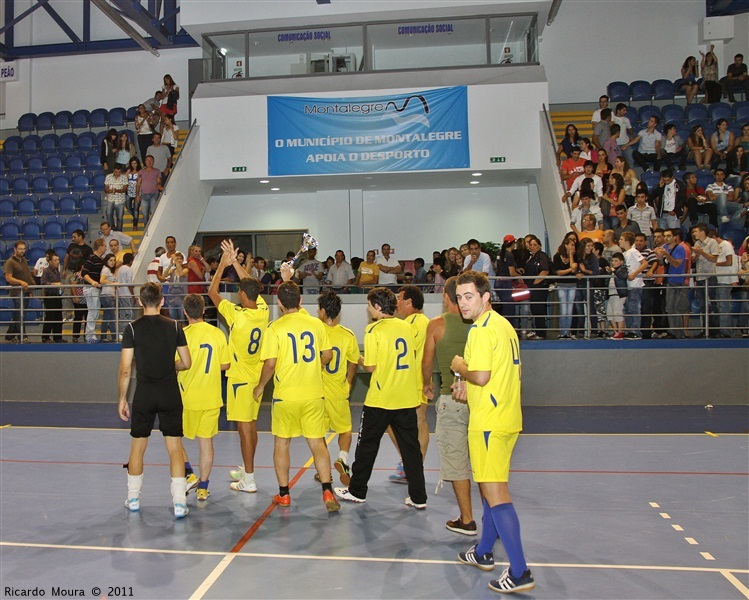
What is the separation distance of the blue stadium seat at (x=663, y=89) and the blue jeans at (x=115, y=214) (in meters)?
13.9

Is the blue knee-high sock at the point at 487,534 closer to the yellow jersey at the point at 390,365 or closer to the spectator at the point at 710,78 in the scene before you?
the yellow jersey at the point at 390,365

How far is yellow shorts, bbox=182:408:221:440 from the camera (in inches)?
269

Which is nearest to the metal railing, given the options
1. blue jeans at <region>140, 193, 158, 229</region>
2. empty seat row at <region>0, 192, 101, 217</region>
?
blue jeans at <region>140, 193, 158, 229</region>

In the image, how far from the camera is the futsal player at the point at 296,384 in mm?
6379

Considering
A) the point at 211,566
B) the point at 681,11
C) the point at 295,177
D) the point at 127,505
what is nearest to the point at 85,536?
the point at 127,505

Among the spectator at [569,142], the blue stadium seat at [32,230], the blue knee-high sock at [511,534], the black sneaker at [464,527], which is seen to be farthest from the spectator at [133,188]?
the blue knee-high sock at [511,534]

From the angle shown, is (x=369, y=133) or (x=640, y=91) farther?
(x=640, y=91)

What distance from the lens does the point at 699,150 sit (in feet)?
52.4

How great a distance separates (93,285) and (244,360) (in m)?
7.09

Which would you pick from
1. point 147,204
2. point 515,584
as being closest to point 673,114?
point 147,204

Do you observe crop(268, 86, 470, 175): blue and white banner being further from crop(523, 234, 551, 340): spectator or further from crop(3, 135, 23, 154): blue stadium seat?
crop(3, 135, 23, 154): blue stadium seat

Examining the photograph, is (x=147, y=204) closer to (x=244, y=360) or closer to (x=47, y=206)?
(x=47, y=206)

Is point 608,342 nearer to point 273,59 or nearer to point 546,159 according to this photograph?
point 546,159

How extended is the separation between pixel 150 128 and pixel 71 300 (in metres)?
5.50
